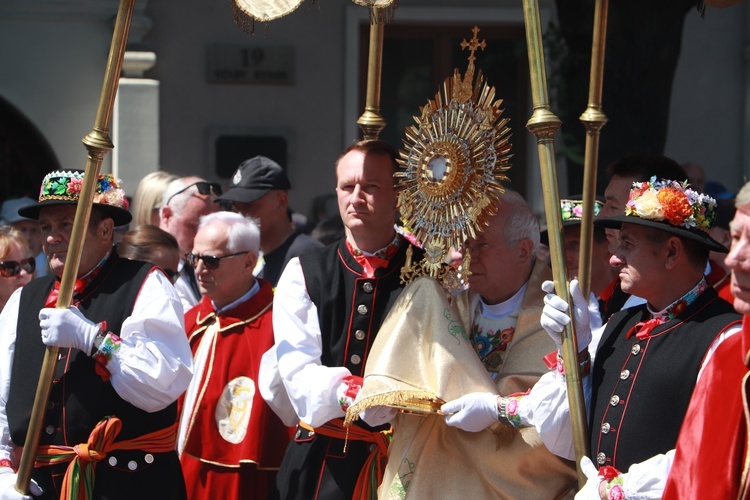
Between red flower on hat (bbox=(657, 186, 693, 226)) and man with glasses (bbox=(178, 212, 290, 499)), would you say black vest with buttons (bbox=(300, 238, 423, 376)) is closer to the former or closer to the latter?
man with glasses (bbox=(178, 212, 290, 499))

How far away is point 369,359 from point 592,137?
1087 mm

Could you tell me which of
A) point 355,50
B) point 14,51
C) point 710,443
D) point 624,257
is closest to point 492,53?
point 355,50

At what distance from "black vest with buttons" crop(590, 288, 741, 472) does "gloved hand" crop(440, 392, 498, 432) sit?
1.19 feet

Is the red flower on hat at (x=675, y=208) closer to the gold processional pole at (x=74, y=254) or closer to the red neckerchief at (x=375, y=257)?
the red neckerchief at (x=375, y=257)

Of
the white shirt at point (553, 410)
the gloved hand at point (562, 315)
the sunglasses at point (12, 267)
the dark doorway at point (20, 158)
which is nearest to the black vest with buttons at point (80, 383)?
the sunglasses at point (12, 267)

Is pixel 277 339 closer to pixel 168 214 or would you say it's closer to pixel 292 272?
pixel 292 272

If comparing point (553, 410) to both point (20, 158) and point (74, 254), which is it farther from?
point (20, 158)

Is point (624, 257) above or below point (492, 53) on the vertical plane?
below

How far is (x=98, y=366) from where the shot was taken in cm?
459

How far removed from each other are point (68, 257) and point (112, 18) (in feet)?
17.1

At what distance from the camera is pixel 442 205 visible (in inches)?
175

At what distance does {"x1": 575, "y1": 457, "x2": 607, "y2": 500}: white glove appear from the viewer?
3656 mm

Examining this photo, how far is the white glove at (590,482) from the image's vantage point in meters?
3.66

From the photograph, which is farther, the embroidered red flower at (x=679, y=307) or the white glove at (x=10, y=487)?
the white glove at (x=10, y=487)
